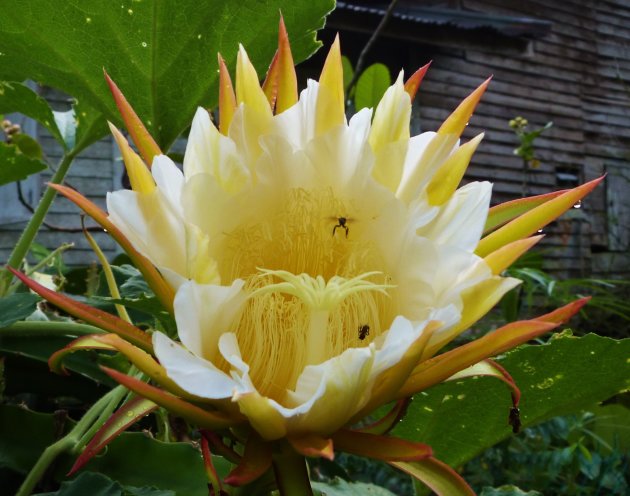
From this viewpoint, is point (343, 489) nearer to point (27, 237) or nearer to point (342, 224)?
point (342, 224)

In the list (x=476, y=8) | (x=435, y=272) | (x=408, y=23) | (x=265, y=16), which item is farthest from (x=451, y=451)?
(x=476, y=8)

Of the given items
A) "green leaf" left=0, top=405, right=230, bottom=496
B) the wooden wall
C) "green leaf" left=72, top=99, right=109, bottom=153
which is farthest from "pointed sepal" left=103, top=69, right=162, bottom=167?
the wooden wall

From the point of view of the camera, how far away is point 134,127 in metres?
0.34

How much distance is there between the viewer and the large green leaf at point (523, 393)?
46 cm

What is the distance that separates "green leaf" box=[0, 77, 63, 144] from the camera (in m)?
0.72

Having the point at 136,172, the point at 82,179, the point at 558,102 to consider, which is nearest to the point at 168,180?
the point at 136,172

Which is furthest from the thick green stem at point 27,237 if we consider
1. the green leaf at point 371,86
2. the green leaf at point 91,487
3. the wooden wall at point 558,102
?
the wooden wall at point 558,102

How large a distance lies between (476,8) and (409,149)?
329 inches

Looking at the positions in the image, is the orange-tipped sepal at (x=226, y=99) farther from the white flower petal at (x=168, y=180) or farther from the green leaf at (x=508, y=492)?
the green leaf at (x=508, y=492)

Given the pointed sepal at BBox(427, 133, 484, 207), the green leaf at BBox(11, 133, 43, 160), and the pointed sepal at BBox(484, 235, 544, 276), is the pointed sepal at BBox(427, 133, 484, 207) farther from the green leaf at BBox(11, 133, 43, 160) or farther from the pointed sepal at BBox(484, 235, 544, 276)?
the green leaf at BBox(11, 133, 43, 160)

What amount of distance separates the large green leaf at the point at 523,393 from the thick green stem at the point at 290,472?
7.5 inches

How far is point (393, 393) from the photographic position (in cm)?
29

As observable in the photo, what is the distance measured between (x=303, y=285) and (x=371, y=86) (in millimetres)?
1357

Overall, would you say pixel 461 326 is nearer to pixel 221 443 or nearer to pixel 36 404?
pixel 221 443
